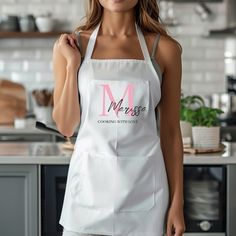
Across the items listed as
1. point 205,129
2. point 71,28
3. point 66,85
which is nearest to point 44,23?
point 71,28

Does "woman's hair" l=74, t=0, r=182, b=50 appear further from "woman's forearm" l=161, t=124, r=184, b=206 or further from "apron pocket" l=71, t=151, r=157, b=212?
"apron pocket" l=71, t=151, r=157, b=212

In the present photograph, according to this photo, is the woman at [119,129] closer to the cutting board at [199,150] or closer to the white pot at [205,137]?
the cutting board at [199,150]

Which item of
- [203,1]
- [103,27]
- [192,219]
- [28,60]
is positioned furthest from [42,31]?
[103,27]

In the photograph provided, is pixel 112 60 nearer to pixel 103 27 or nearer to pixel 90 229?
pixel 103 27

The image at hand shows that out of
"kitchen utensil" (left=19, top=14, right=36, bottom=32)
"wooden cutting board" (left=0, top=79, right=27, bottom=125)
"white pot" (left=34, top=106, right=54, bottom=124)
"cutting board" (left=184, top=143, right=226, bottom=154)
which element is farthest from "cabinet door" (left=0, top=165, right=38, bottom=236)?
"kitchen utensil" (left=19, top=14, right=36, bottom=32)

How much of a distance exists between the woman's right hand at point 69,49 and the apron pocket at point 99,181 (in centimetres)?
25

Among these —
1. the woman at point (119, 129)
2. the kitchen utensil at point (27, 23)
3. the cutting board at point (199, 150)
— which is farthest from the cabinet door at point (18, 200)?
the kitchen utensil at point (27, 23)

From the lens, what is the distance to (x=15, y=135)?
443 centimetres

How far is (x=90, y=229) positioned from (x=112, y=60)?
0.45 meters

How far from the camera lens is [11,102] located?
4.81 m

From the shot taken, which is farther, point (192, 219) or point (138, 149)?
point (192, 219)

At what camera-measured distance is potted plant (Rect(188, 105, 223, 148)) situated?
2598 millimetres

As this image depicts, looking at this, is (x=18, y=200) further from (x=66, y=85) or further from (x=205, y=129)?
(x=66, y=85)

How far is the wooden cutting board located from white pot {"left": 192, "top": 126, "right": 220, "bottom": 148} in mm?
2463
